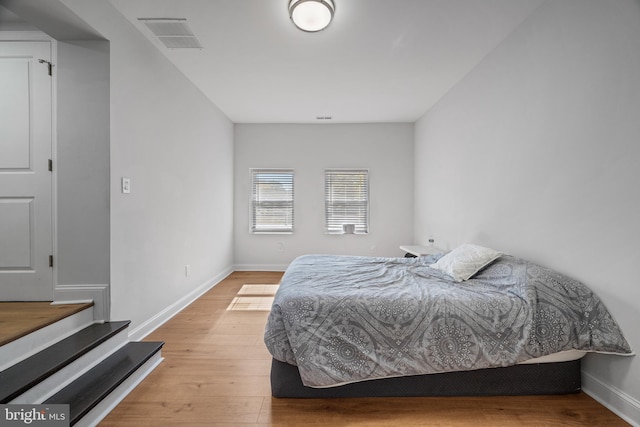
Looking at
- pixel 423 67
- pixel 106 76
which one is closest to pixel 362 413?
pixel 106 76

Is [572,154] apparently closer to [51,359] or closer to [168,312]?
[51,359]

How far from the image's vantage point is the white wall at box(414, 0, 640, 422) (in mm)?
1636

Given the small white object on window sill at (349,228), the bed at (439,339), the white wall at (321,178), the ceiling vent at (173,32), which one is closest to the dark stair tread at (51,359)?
the bed at (439,339)

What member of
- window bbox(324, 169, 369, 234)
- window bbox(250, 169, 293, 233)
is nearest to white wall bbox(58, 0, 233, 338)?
window bbox(250, 169, 293, 233)

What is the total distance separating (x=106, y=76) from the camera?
88.9 inches

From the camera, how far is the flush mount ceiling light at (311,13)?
2163mm

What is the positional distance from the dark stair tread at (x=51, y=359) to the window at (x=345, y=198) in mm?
3729

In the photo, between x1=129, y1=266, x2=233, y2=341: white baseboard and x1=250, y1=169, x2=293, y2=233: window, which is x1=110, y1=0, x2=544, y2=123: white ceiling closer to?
x1=250, y1=169, x2=293, y2=233: window

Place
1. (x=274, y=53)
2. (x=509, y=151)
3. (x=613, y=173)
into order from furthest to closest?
1. (x=274, y=53)
2. (x=509, y=151)
3. (x=613, y=173)

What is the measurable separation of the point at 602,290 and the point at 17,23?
464cm

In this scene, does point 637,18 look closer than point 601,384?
Yes

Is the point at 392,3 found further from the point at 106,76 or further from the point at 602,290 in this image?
the point at 602,290

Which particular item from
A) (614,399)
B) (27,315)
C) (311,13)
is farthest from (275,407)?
(311,13)

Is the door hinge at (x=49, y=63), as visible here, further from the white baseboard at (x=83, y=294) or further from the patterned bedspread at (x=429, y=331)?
the patterned bedspread at (x=429, y=331)
